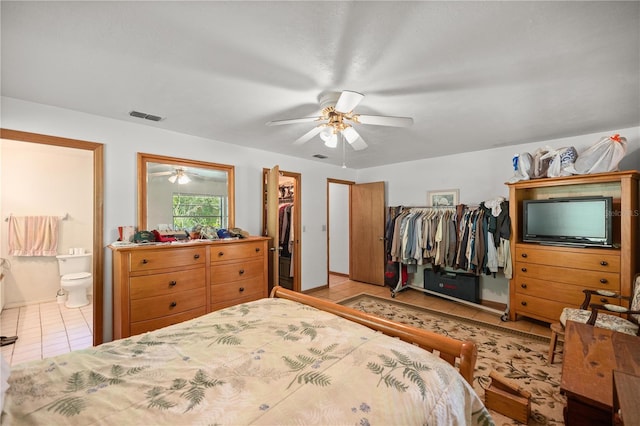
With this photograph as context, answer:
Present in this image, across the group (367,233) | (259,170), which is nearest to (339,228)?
(367,233)

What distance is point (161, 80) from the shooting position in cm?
192

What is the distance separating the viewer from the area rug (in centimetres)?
184

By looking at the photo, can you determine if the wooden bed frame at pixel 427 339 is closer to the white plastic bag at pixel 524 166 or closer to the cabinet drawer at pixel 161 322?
the cabinet drawer at pixel 161 322

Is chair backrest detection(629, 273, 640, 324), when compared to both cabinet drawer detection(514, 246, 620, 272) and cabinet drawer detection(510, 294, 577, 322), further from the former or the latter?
cabinet drawer detection(510, 294, 577, 322)

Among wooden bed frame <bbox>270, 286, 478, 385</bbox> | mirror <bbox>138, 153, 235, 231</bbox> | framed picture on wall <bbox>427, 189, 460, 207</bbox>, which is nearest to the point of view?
wooden bed frame <bbox>270, 286, 478, 385</bbox>

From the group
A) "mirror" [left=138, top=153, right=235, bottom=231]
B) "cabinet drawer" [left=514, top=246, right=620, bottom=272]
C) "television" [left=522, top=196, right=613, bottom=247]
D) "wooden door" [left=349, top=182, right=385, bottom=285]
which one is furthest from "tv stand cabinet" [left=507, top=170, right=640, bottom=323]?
"mirror" [left=138, top=153, right=235, bottom=231]

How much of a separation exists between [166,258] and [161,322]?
593 millimetres

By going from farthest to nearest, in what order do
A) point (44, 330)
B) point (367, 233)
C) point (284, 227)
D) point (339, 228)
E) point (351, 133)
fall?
point (339, 228) → point (367, 233) → point (284, 227) → point (44, 330) → point (351, 133)

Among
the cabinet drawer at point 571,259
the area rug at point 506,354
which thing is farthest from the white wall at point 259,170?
the area rug at point 506,354

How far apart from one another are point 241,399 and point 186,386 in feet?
0.75

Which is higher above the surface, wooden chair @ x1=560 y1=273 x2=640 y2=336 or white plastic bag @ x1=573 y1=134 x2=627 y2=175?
white plastic bag @ x1=573 y1=134 x2=627 y2=175

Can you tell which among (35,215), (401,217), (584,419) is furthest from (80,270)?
(584,419)

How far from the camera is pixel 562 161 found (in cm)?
294

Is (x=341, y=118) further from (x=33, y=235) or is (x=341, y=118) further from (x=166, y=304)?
(x=33, y=235)
